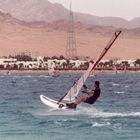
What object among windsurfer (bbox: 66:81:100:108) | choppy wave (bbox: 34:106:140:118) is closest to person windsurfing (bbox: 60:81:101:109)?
windsurfer (bbox: 66:81:100:108)

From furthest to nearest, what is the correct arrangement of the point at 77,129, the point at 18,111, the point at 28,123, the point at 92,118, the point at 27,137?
the point at 18,111, the point at 92,118, the point at 28,123, the point at 77,129, the point at 27,137

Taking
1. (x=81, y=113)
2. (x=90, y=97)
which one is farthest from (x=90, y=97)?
(x=81, y=113)

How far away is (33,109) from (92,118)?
10.4 meters

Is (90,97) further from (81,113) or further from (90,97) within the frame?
(81,113)

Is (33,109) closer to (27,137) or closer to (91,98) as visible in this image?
(91,98)

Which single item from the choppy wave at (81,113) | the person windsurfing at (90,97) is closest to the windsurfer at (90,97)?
the person windsurfing at (90,97)

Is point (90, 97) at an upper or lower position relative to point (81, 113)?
upper

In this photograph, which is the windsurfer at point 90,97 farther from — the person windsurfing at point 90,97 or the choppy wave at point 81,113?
the choppy wave at point 81,113

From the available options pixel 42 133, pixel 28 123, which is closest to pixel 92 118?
pixel 28 123

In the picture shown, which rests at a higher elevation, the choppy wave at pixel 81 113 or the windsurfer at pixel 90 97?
the windsurfer at pixel 90 97

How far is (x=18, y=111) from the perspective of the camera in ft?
172

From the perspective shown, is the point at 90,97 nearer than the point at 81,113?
Yes

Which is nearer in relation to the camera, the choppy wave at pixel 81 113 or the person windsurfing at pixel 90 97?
the person windsurfing at pixel 90 97

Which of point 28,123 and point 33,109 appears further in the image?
point 33,109
